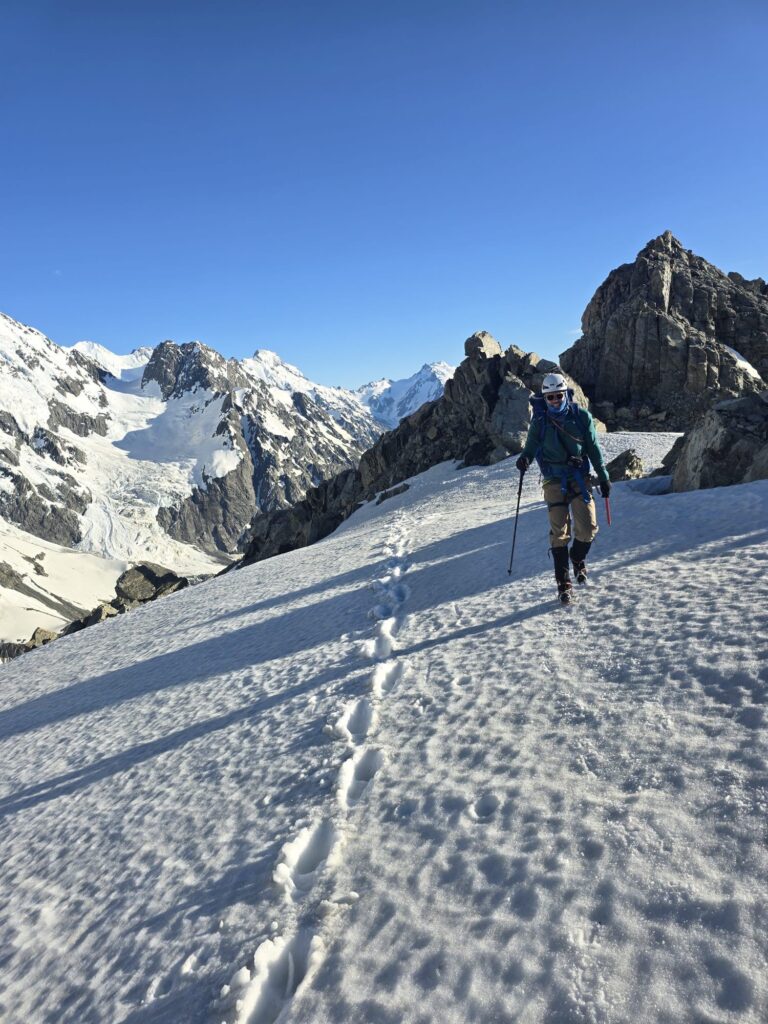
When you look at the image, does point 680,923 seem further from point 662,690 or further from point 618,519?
point 618,519

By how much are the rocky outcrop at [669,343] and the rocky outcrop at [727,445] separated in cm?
3663

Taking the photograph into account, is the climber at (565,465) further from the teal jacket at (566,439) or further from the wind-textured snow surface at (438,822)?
the wind-textured snow surface at (438,822)

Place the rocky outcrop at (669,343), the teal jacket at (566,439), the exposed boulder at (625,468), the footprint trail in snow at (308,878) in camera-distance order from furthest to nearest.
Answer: the rocky outcrop at (669,343), the exposed boulder at (625,468), the teal jacket at (566,439), the footprint trail in snow at (308,878)

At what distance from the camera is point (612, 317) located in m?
61.0

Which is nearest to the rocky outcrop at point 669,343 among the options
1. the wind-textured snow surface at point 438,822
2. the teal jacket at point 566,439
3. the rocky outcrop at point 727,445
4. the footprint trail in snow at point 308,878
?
the rocky outcrop at point 727,445

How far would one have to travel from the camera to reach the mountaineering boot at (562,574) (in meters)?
10.6

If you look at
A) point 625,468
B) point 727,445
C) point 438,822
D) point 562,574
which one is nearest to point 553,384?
point 562,574

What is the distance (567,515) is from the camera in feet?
35.1

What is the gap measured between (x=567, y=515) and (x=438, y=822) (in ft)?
21.3

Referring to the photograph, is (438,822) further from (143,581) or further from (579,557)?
(143,581)

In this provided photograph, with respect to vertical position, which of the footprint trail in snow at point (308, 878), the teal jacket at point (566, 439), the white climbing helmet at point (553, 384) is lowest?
the footprint trail in snow at point (308, 878)

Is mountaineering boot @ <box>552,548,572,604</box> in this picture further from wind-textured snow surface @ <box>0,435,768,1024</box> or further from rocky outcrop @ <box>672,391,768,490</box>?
rocky outcrop @ <box>672,391,768,490</box>

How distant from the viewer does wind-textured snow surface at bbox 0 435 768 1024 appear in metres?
4.14

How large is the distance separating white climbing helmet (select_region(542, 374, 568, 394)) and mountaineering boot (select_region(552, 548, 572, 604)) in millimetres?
2990
